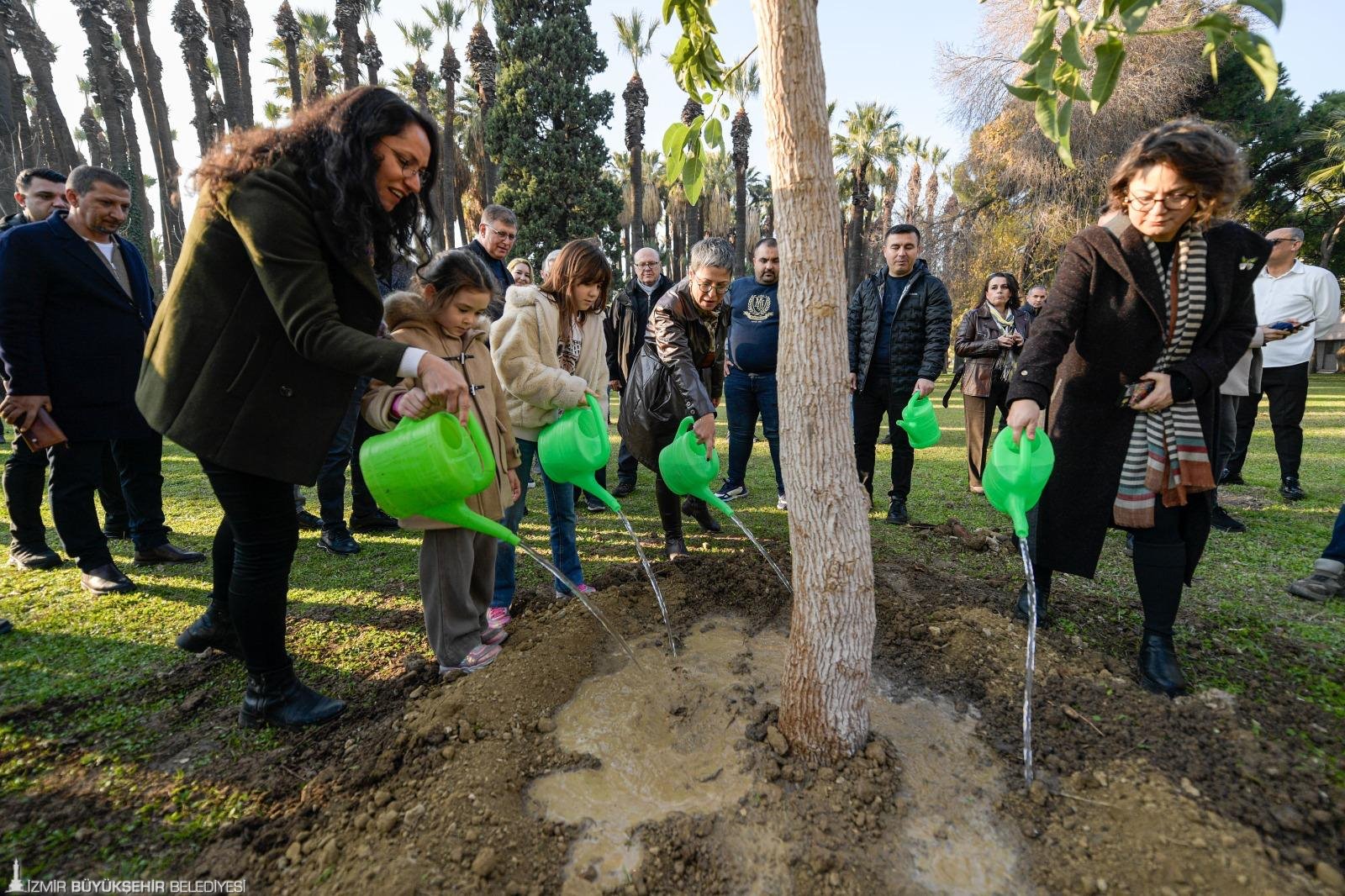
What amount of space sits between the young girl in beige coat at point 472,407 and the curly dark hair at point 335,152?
429 millimetres

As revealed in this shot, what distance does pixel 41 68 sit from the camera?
16969 mm

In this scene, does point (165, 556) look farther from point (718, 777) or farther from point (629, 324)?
point (718, 777)

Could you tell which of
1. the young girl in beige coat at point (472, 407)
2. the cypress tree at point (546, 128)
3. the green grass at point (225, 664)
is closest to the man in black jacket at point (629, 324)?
the green grass at point (225, 664)

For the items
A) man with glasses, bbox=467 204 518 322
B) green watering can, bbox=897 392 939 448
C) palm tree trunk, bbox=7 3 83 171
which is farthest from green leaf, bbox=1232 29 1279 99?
palm tree trunk, bbox=7 3 83 171

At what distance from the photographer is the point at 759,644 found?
2.60 meters

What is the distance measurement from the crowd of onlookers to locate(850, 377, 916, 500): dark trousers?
4.20 feet

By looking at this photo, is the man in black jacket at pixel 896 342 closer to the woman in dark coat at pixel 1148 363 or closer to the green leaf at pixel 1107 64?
the woman in dark coat at pixel 1148 363

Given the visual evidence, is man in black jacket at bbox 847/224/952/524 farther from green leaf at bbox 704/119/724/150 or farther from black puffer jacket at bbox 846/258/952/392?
green leaf at bbox 704/119/724/150

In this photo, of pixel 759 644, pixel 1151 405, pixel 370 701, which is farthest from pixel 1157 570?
pixel 370 701

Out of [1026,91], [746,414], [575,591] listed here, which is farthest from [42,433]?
[1026,91]

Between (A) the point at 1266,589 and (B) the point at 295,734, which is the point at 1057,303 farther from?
(B) the point at 295,734

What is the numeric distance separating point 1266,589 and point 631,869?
11.5 feet

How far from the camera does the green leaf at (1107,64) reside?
119 centimetres

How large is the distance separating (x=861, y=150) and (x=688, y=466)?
2961 centimetres
